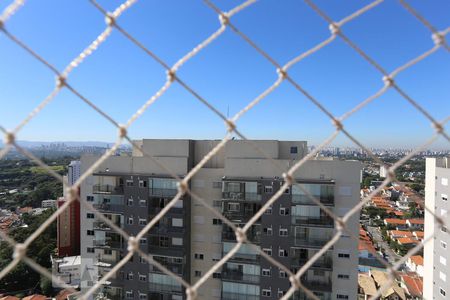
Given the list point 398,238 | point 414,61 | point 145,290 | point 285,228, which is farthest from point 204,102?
point 398,238

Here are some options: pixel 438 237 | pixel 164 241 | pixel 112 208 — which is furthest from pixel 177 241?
pixel 438 237

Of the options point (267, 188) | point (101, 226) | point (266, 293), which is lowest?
point (266, 293)

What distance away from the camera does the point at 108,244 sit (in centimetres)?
576

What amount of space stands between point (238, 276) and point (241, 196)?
4.39ft

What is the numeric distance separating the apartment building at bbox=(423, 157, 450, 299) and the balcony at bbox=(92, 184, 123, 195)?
6379mm

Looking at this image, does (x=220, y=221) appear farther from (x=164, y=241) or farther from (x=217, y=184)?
(x=164, y=241)

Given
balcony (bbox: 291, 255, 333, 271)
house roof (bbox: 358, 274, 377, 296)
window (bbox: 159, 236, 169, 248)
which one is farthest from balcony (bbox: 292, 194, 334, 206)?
house roof (bbox: 358, 274, 377, 296)

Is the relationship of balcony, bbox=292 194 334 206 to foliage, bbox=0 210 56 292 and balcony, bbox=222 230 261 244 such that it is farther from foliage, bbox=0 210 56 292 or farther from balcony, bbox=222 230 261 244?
foliage, bbox=0 210 56 292

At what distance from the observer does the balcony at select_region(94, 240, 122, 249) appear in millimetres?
5680

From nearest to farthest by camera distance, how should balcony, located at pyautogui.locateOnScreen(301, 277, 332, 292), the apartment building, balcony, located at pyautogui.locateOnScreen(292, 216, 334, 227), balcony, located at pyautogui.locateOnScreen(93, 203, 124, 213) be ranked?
balcony, located at pyautogui.locateOnScreen(292, 216, 334, 227) < balcony, located at pyautogui.locateOnScreen(301, 277, 332, 292) < balcony, located at pyautogui.locateOnScreen(93, 203, 124, 213) < the apartment building

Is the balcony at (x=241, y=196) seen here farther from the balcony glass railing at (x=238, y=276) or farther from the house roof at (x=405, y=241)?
the house roof at (x=405, y=241)

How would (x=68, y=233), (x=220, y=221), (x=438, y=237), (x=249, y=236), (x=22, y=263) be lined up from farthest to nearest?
(x=68, y=233)
(x=22, y=263)
(x=438, y=237)
(x=220, y=221)
(x=249, y=236)

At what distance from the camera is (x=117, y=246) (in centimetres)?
567

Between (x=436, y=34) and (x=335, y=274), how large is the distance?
4935mm
